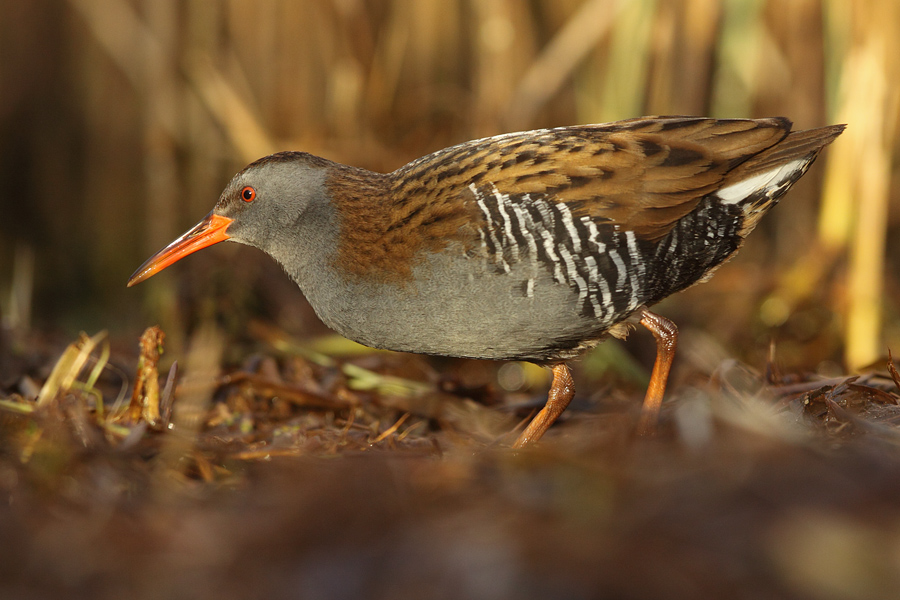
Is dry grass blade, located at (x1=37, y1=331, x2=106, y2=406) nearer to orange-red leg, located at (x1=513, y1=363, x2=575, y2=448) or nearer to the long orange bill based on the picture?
the long orange bill

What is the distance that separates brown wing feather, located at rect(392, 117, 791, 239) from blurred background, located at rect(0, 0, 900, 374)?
1.35 meters

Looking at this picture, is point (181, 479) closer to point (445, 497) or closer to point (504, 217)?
point (445, 497)

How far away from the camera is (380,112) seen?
17.8 ft

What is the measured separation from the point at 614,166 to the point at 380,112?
112 inches

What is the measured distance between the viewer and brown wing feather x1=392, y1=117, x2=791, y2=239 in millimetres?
2760

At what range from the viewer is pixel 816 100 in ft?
19.1

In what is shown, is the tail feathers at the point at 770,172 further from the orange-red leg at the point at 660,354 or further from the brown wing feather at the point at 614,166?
the orange-red leg at the point at 660,354

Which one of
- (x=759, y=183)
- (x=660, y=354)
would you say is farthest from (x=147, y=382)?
(x=759, y=183)

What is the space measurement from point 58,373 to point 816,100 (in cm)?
508

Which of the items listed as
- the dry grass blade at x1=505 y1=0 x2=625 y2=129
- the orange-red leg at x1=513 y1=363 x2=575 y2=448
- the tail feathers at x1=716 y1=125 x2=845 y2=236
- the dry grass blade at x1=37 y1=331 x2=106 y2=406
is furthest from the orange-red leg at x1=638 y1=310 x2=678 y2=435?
the dry grass blade at x1=505 y1=0 x2=625 y2=129

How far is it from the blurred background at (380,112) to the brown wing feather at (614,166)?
4.42 ft

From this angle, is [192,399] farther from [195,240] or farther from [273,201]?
[273,201]

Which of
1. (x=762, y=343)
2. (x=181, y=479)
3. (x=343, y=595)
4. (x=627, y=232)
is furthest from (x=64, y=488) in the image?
(x=762, y=343)

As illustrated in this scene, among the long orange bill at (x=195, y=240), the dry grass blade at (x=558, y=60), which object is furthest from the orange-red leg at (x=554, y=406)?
the dry grass blade at (x=558, y=60)
